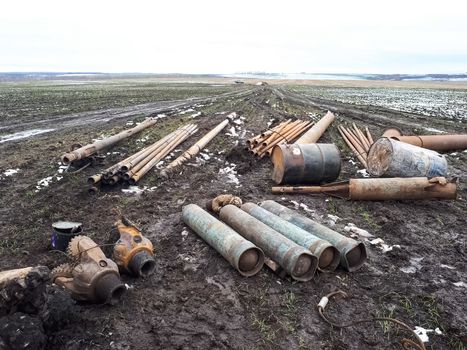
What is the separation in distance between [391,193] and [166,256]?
15.9 feet

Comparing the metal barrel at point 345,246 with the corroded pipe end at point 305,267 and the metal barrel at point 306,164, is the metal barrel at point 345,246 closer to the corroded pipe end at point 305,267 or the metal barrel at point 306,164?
the corroded pipe end at point 305,267

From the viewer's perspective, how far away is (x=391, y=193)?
24.8 ft

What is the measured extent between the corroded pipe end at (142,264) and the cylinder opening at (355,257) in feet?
8.95

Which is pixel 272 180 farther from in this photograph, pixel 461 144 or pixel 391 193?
pixel 461 144

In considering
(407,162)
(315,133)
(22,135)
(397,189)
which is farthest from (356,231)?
(22,135)

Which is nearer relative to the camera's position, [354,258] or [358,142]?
[354,258]

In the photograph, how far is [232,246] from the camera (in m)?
5.06

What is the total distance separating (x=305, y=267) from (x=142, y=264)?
2180 mm

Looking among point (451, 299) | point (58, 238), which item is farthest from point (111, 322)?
point (451, 299)

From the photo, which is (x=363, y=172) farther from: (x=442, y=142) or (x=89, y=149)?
(x=89, y=149)

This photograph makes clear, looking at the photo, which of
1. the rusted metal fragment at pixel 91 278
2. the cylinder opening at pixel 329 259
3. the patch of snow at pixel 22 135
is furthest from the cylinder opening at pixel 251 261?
the patch of snow at pixel 22 135

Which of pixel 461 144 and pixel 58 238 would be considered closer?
pixel 58 238

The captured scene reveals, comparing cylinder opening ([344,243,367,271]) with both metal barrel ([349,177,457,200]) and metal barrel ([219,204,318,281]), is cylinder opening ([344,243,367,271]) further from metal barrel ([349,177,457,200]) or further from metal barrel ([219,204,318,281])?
metal barrel ([349,177,457,200])

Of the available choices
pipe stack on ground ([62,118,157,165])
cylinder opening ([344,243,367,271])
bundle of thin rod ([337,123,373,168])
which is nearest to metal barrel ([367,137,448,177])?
bundle of thin rod ([337,123,373,168])
